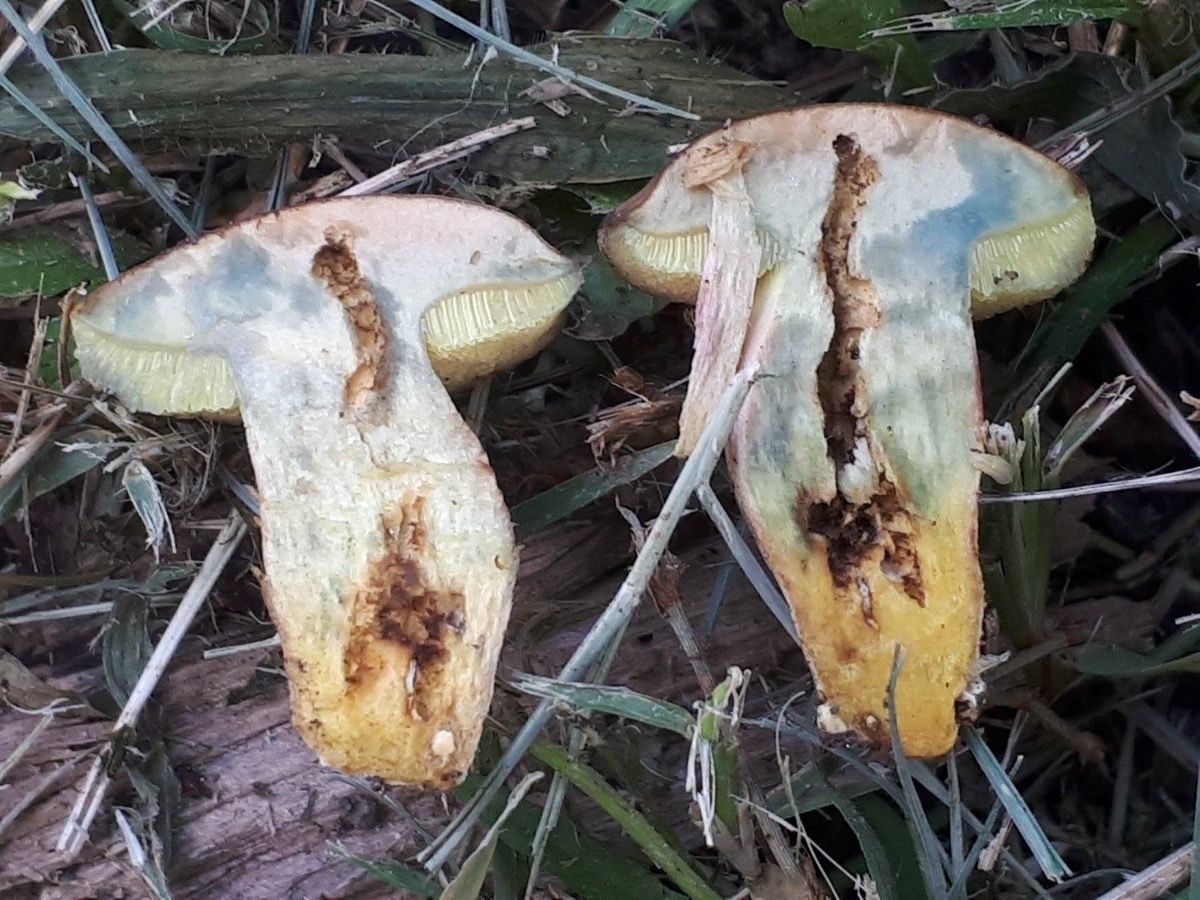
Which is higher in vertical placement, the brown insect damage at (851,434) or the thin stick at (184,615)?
the brown insect damage at (851,434)

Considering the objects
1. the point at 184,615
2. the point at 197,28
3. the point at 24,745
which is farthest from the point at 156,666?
the point at 197,28

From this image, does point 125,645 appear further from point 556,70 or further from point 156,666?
point 556,70

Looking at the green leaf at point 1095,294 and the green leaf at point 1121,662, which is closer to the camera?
the green leaf at point 1121,662

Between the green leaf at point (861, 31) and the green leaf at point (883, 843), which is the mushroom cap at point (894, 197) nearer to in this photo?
the green leaf at point (861, 31)

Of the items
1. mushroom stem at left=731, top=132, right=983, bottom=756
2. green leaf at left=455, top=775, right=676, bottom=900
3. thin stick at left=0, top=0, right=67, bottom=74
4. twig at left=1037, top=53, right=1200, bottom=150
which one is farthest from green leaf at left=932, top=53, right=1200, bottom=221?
thin stick at left=0, top=0, right=67, bottom=74

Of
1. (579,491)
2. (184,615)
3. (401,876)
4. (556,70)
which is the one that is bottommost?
(401,876)

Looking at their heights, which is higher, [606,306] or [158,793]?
[606,306]

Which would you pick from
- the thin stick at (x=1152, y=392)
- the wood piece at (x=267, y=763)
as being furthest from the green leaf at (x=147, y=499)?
the thin stick at (x=1152, y=392)
